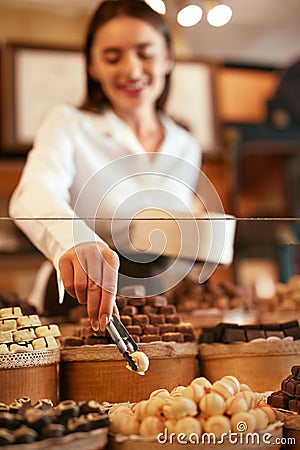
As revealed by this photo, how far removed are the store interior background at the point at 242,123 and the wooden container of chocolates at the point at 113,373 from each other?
4.97 feet

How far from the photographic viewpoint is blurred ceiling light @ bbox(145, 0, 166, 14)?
1313mm

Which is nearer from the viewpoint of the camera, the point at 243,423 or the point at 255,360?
the point at 243,423

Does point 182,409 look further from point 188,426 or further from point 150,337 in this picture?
point 150,337

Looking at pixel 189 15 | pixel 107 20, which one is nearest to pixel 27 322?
pixel 189 15

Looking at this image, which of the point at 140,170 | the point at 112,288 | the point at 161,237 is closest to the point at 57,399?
the point at 112,288

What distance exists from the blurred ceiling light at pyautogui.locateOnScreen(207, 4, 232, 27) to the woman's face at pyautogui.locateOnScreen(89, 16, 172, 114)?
0.29 m

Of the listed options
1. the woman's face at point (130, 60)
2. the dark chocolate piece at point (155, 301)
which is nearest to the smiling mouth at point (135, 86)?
the woman's face at point (130, 60)

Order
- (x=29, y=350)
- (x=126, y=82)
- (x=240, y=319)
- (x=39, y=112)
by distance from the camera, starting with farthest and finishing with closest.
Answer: (x=39, y=112)
(x=126, y=82)
(x=240, y=319)
(x=29, y=350)

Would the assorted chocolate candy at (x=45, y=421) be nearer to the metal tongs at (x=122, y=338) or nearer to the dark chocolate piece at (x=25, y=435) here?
the dark chocolate piece at (x=25, y=435)

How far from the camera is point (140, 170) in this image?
139 centimetres

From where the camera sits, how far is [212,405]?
2.68ft

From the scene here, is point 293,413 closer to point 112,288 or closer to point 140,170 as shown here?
point 112,288

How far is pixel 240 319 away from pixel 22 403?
0.72 meters

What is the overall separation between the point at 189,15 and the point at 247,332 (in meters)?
0.58
